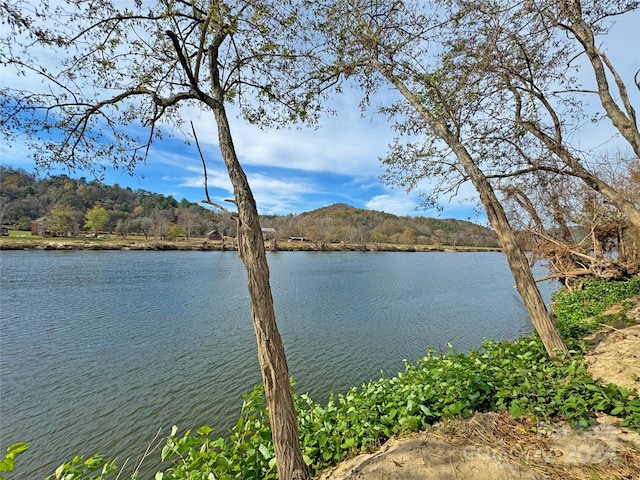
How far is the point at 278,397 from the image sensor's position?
8.65 feet

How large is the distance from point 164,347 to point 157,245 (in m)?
56.0

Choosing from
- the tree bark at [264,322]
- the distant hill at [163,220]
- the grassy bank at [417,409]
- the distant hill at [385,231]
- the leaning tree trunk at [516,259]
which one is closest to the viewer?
the tree bark at [264,322]

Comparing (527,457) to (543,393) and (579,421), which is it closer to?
(579,421)

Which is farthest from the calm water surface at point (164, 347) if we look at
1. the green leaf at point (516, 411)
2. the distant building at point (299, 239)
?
the distant building at point (299, 239)

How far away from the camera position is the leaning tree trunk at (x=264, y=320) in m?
2.57

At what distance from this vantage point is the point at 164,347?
10234mm

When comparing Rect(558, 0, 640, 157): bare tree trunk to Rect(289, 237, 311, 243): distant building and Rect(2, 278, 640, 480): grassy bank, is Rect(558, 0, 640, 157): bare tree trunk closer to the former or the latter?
Rect(2, 278, 640, 480): grassy bank

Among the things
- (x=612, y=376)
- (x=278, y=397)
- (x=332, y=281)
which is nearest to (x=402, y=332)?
(x=612, y=376)

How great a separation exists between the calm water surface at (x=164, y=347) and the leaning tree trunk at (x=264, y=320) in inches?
153

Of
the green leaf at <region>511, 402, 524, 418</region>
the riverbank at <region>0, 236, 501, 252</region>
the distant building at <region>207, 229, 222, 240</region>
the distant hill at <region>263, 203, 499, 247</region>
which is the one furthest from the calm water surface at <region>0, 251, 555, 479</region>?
the distant hill at <region>263, 203, 499, 247</region>

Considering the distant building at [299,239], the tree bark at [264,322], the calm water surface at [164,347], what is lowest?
the calm water surface at [164,347]

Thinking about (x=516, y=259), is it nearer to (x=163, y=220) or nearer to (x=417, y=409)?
(x=417, y=409)

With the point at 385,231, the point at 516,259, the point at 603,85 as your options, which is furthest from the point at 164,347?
the point at 385,231

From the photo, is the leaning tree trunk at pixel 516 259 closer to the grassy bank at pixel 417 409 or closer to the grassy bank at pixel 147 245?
the grassy bank at pixel 417 409
